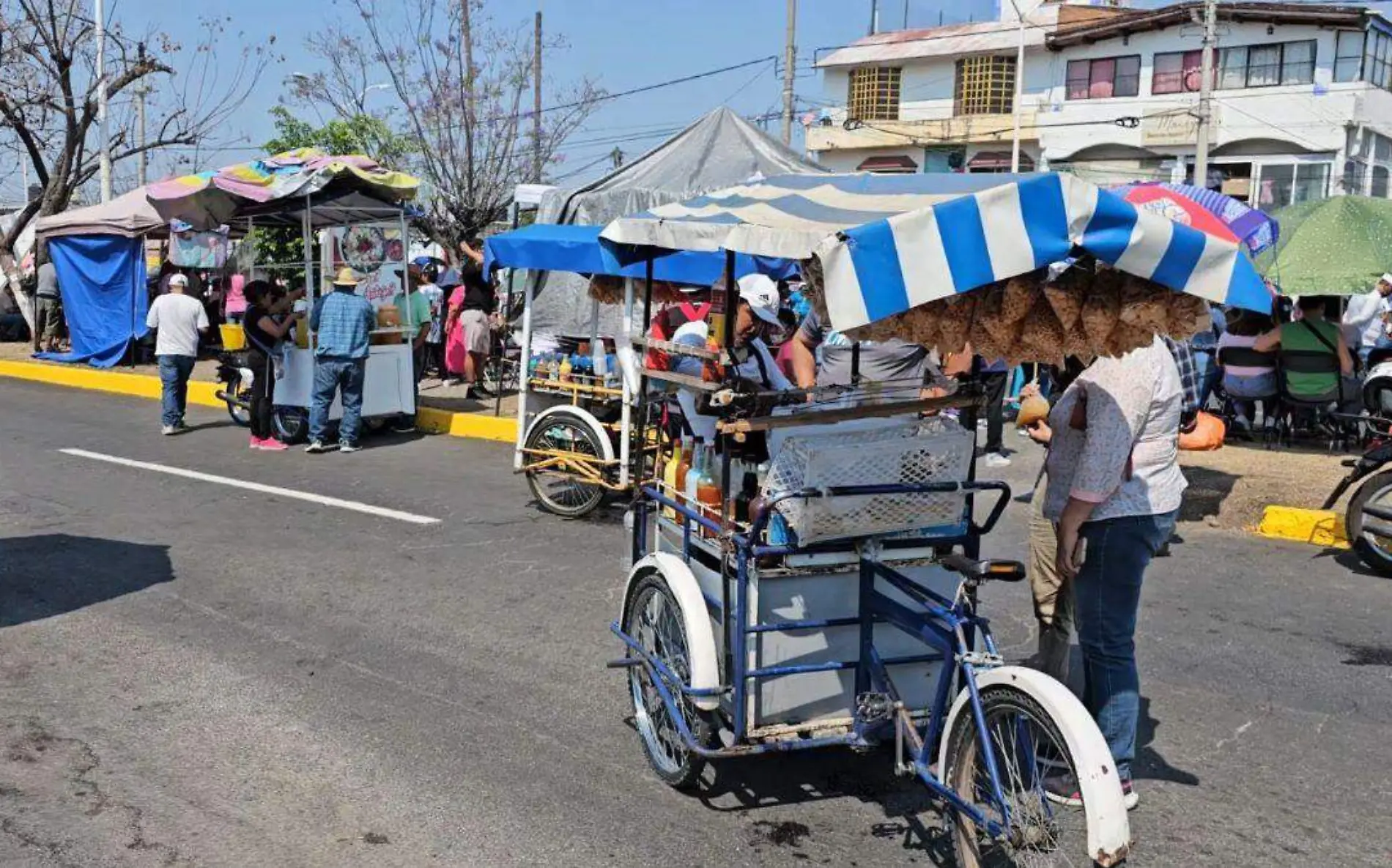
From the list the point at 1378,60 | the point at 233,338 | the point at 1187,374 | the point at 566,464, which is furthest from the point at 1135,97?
the point at 566,464

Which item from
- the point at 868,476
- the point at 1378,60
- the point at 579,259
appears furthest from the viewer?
the point at 1378,60

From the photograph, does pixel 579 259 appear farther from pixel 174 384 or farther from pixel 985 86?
pixel 985 86

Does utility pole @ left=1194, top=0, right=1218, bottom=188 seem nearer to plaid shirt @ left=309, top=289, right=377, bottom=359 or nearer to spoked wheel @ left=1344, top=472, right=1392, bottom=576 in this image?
plaid shirt @ left=309, top=289, right=377, bottom=359

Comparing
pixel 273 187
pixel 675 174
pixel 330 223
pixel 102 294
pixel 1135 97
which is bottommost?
pixel 102 294

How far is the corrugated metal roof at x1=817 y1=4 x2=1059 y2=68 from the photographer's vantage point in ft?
166

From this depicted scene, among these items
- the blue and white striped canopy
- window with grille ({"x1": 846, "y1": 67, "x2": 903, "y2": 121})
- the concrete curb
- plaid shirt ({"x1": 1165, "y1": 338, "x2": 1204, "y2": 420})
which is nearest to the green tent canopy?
plaid shirt ({"x1": 1165, "y1": 338, "x2": 1204, "y2": 420})

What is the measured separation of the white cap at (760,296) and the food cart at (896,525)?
2973mm

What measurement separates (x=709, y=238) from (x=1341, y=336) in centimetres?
956

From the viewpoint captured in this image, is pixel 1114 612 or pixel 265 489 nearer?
pixel 1114 612

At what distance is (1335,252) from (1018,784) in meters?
11.1

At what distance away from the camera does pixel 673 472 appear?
5.46 meters

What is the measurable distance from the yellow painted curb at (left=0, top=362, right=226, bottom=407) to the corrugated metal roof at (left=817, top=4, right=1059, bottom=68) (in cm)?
4027

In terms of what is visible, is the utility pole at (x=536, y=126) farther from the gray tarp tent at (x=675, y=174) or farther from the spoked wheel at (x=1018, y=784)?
the spoked wheel at (x=1018, y=784)

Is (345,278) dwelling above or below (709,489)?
above
